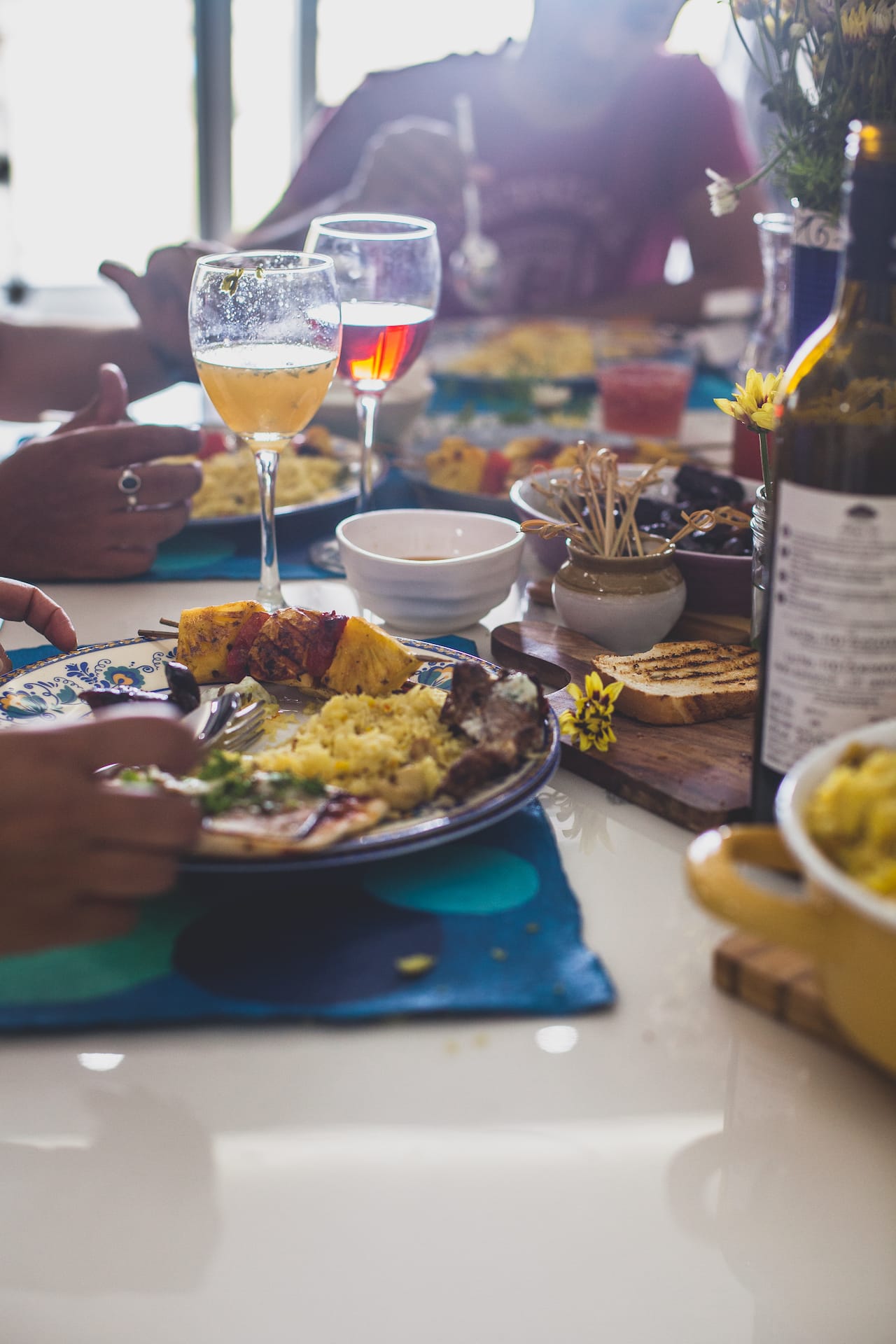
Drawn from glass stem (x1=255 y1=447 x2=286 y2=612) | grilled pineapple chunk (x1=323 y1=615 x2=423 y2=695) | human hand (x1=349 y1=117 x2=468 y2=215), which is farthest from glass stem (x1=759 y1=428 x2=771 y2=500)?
human hand (x1=349 y1=117 x2=468 y2=215)

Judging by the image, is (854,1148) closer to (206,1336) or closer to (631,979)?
(631,979)

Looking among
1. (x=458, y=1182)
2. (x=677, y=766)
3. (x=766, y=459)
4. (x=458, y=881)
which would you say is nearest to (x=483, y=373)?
(x=766, y=459)

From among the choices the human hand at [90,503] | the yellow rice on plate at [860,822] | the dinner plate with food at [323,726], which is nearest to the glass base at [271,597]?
the dinner plate with food at [323,726]

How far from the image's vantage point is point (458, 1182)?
0.58 metres

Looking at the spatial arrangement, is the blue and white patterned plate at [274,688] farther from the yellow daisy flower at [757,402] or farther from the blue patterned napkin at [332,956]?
the yellow daisy flower at [757,402]

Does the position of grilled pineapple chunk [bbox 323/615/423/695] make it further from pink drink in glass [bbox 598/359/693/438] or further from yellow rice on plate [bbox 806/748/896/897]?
pink drink in glass [bbox 598/359/693/438]

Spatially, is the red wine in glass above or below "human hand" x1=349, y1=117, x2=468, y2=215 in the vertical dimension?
below

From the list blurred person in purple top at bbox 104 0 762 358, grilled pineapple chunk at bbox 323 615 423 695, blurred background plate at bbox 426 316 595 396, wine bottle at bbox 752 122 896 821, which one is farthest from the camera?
blurred person in purple top at bbox 104 0 762 358

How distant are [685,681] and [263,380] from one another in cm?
50

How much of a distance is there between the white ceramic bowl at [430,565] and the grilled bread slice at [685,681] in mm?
169

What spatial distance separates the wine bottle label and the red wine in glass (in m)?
0.84

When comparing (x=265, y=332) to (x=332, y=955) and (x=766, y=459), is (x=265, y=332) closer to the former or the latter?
(x=766, y=459)

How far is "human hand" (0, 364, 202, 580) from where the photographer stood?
139cm

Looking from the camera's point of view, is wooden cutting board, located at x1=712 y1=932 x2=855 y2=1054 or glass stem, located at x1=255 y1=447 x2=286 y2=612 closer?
wooden cutting board, located at x1=712 y1=932 x2=855 y2=1054
